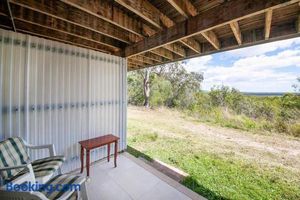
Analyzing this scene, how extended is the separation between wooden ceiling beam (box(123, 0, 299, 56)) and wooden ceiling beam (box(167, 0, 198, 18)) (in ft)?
0.27

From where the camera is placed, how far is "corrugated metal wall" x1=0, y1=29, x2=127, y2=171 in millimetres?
2057

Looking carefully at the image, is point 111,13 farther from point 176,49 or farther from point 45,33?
point 176,49

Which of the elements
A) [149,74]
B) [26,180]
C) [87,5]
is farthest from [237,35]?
[149,74]

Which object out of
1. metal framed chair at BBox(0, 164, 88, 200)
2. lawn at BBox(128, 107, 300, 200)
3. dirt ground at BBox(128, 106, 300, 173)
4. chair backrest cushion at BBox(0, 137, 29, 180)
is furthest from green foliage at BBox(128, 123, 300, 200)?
chair backrest cushion at BBox(0, 137, 29, 180)

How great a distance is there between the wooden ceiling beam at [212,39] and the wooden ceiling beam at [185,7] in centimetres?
51

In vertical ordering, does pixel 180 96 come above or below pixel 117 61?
below

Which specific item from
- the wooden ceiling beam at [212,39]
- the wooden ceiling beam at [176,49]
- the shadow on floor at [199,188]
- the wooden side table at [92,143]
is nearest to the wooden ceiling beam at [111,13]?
the wooden ceiling beam at [176,49]

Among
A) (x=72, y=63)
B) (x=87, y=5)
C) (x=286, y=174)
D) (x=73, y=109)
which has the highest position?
(x=87, y=5)

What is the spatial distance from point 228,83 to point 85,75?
848 centimetres

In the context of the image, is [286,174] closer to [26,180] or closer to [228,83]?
[26,180]

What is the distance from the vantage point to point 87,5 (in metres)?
1.73

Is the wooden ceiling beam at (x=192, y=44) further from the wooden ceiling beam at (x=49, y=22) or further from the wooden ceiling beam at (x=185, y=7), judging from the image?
the wooden ceiling beam at (x=49, y=22)

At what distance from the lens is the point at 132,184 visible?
2.37 m

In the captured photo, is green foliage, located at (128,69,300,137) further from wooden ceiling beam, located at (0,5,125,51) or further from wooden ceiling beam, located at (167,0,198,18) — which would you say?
wooden ceiling beam, located at (0,5,125,51)
